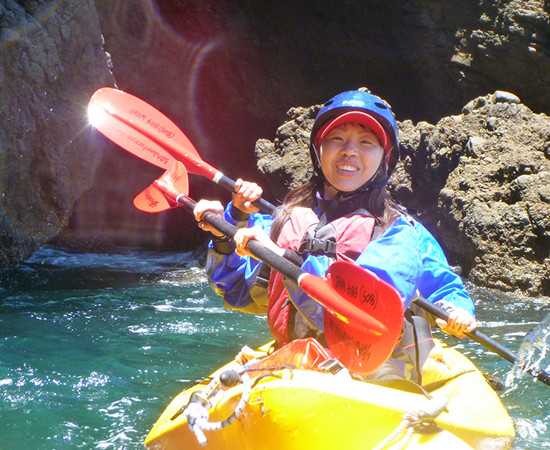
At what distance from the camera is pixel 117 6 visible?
23.8 feet

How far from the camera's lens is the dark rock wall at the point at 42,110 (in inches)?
201

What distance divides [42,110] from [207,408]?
4.71 meters

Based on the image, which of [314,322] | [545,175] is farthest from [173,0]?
[314,322]

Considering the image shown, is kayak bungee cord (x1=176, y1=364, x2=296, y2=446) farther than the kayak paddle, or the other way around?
the kayak paddle

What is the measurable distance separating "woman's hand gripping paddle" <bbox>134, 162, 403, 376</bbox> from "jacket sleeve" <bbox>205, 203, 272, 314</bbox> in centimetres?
56

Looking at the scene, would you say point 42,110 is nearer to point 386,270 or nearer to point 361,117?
point 361,117

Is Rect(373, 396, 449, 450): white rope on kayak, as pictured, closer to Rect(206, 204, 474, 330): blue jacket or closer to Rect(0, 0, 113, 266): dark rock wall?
Rect(206, 204, 474, 330): blue jacket

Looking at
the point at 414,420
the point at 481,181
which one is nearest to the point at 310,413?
the point at 414,420

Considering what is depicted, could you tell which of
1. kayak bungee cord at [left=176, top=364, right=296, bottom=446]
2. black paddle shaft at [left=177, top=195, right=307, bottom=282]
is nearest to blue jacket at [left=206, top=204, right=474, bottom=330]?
black paddle shaft at [left=177, top=195, right=307, bottom=282]

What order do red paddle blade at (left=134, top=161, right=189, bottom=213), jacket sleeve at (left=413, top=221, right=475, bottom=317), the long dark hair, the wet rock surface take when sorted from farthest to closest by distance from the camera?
the wet rock surface, red paddle blade at (left=134, top=161, right=189, bottom=213), jacket sleeve at (left=413, top=221, right=475, bottom=317), the long dark hair

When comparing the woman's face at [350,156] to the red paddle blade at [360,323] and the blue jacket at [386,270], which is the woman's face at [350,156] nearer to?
the blue jacket at [386,270]

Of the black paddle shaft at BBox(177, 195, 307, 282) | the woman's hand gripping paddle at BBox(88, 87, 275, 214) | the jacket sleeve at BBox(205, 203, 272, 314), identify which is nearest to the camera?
the black paddle shaft at BBox(177, 195, 307, 282)

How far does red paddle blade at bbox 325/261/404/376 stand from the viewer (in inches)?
60.0

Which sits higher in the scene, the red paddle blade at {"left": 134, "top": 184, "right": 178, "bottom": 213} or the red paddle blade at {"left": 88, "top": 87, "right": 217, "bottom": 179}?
the red paddle blade at {"left": 88, "top": 87, "right": 217, "bottom": 179}
